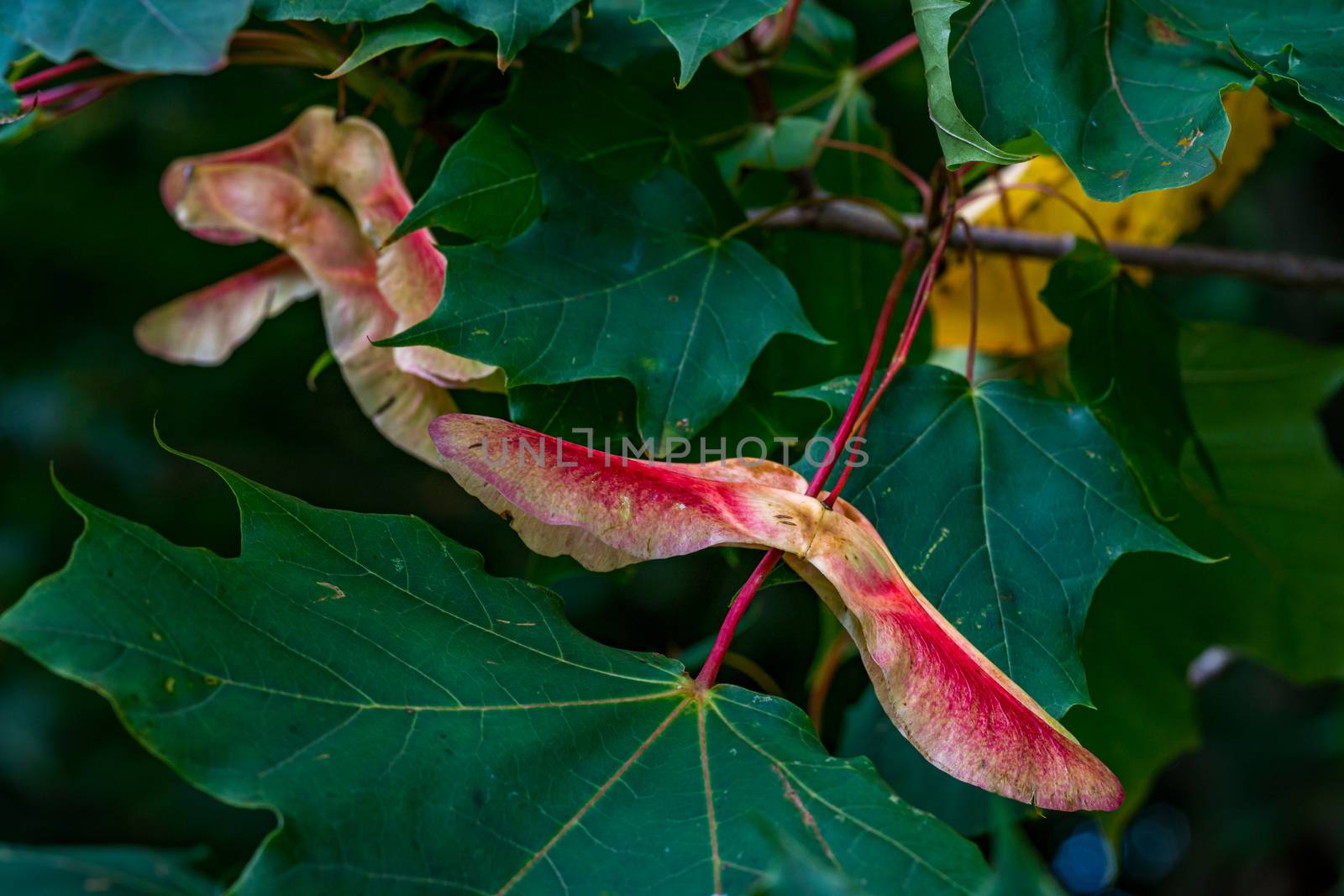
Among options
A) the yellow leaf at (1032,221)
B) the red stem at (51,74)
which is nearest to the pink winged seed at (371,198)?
the red stem at (51,74)

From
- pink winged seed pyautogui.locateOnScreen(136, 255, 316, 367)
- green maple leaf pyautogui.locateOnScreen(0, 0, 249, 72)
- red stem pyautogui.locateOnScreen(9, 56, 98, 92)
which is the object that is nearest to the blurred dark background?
pink winged seed pyautogui.locateOnScreen(136, 255, 316, 367)

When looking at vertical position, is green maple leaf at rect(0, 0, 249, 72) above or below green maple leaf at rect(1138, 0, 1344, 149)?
above

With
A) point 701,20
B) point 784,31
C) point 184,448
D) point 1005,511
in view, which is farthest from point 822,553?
point 184,448

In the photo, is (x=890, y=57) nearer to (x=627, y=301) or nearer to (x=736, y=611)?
(x=627, y=301)

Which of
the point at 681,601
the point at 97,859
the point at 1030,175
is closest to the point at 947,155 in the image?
the point at 1030,175

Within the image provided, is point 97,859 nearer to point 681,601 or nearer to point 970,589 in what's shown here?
point 970,589

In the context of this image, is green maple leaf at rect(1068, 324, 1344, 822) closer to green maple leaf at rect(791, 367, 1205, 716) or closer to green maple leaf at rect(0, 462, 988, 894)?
green maple leaf at rect(791, 367, 1205, 716)
